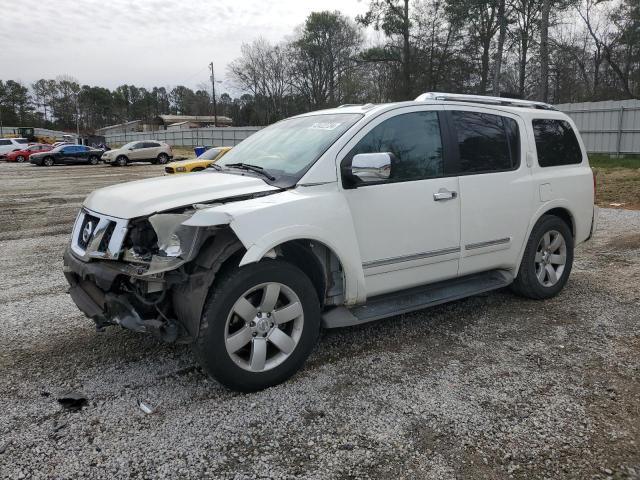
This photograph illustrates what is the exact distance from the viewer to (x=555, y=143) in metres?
5.13

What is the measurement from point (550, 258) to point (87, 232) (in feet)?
14.0

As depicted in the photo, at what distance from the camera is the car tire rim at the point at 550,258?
16.6 feet

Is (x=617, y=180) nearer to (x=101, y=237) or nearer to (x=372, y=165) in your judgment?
(x=372, y=165)

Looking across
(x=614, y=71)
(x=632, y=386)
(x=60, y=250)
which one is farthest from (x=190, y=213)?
(x=614, y=71)

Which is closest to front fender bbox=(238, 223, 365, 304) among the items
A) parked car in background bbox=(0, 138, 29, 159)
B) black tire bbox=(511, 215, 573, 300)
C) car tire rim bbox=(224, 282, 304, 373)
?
car tire rim bbox=(224, 282, 304, 373)

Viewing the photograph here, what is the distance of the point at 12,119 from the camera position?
301 feet

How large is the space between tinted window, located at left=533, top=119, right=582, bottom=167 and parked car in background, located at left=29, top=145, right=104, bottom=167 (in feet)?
112

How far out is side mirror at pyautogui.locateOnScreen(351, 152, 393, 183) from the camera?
3.46 metres

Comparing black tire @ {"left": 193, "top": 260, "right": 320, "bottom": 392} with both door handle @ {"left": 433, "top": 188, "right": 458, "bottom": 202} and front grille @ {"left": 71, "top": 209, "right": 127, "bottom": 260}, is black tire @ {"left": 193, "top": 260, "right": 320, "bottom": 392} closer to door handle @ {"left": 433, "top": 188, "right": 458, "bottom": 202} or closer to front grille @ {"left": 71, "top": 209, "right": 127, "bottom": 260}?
front grille @ {"left": 71, "top": 209, "right": 127, "bottom": 260}

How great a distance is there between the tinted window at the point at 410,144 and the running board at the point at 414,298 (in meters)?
0.93

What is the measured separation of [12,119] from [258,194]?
349ft

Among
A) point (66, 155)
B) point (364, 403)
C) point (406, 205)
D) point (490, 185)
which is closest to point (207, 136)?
point (66, 155)

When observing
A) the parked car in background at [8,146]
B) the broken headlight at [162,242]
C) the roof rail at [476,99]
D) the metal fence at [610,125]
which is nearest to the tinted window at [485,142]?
the roof rail at [476,99]

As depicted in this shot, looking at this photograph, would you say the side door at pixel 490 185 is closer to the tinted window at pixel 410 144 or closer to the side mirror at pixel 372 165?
the tinted window at pixel 410 144
